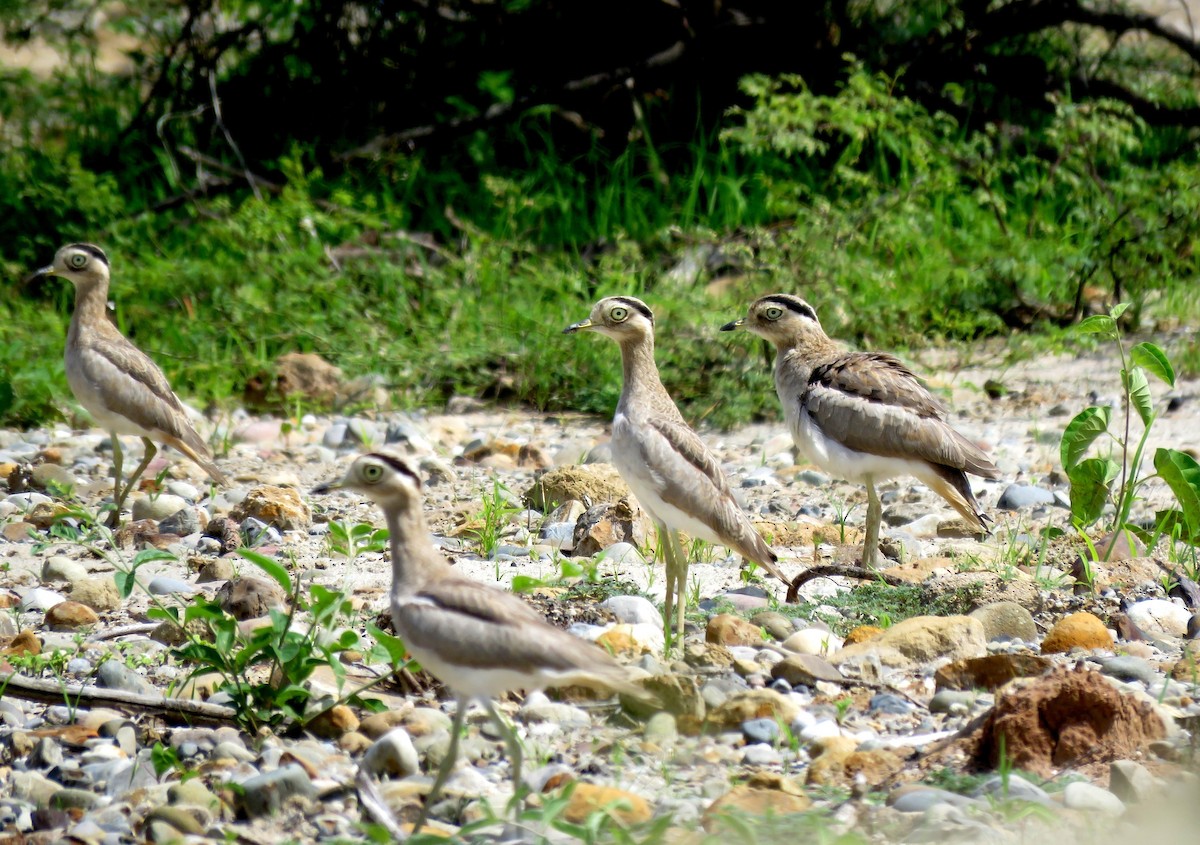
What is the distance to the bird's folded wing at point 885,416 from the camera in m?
6.59

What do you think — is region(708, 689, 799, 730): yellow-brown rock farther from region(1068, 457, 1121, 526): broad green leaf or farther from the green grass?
the green grass

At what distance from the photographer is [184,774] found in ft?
13.9

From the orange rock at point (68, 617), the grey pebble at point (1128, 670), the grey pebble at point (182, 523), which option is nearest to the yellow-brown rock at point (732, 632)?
the grey pebble at point (1128, 670)

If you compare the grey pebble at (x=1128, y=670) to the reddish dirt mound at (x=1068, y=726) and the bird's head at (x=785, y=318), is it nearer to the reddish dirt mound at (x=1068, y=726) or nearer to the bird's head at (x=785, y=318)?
the reddish dirt mound at (x=1068, y=726)

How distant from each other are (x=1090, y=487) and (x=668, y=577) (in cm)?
197

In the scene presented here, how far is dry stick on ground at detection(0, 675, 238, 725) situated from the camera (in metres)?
4.54

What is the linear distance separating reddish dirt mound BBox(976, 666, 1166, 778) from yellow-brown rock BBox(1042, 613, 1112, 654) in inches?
37.7

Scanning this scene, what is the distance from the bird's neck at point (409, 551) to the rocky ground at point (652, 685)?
285 mm

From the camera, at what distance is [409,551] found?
438 cm

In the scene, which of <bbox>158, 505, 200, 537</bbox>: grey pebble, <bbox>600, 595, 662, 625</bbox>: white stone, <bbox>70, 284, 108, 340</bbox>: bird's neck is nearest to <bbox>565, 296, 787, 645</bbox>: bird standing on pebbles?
<bbox>600, 595, 662, 625</bbox>: white stone

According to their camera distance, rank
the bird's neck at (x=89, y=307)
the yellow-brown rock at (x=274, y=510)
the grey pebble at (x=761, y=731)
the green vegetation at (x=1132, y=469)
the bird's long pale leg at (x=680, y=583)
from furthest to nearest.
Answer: the bird's neck at (x=89, y=307)
the yellow-brown rock at (x=274, y=510)
the green vegetation at (x=1132, y=469)
the bird's long pale leg at (x=680, y=583)
the grey pebble at (x=761, y=731)

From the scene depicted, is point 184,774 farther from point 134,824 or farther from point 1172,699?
point 1172,699

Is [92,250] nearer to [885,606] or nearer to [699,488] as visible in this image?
[699,488]

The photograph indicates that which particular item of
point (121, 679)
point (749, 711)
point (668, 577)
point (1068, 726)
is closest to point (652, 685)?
point (749, 711)
